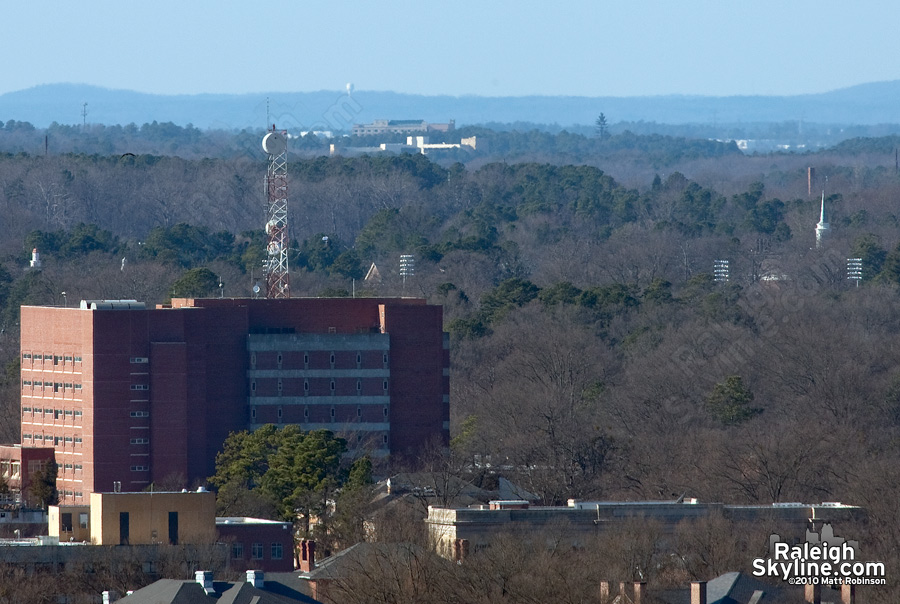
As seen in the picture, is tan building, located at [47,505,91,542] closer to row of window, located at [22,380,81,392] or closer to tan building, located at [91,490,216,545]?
tan building, located at [91,490,216,545]

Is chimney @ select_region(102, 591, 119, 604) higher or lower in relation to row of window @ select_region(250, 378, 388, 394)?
higher

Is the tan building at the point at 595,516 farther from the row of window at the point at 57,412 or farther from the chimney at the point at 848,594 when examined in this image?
the row of window at the point at 57,412

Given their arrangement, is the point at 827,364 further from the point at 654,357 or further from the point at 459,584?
the point at 459,584

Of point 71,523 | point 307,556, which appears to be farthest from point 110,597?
point 71,523

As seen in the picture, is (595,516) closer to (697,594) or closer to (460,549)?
(460,549)

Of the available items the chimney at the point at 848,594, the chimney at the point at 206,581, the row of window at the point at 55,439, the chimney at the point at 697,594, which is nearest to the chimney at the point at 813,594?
the chimney at the point at 848,594

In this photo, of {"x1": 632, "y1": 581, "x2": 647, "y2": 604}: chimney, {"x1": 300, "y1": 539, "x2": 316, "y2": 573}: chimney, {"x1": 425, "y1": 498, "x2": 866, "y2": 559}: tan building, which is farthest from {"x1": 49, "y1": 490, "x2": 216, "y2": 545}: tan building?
{"x1": 632, "y1": 581, "x2": 647, "y2": 604}: chimney

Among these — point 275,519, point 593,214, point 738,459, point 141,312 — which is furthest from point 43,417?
point 593,214
